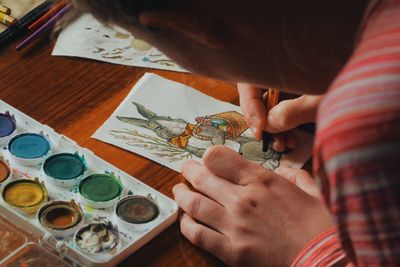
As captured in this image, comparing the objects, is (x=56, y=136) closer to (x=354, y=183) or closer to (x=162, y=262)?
(x=162, y=262)

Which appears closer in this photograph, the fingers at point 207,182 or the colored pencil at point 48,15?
the fingers at point 207,182

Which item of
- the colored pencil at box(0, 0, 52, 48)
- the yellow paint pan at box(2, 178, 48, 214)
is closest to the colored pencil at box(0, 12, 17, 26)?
the colored pencil at box(0, 0, 52, 48)

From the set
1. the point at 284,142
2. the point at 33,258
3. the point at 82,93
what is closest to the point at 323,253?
the point at 284,142

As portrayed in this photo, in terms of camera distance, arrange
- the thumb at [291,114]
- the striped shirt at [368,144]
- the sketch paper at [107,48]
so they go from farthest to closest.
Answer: the sketch paper at [107,48], the thumb at [291,114], the striped shirt at [368,144]

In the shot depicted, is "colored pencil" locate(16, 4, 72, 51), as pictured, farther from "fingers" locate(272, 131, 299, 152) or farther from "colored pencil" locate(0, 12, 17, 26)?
"fingers" locate(272, 131, 299, 152)

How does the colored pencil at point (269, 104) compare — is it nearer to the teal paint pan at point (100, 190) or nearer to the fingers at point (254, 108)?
the fingers at point (254, 108)

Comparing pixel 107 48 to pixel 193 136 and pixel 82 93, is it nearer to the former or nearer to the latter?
pixel 82 93

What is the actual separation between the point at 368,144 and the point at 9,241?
1.57 ft

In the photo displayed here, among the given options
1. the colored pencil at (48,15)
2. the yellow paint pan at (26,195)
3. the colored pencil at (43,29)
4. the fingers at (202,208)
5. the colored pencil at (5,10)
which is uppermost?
the colored pencil at (5,10)

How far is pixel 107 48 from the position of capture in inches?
46.0

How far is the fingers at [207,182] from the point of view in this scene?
0.90 meters

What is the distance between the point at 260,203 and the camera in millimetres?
880

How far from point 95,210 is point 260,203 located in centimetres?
21

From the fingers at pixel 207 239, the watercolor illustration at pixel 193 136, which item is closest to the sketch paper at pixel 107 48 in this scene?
the watercolor illustration at pixel 193 136
